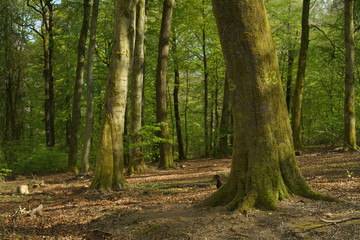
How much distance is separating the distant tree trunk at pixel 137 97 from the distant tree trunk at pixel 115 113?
3.74 metres

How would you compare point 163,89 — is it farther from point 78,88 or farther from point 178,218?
point 178,218

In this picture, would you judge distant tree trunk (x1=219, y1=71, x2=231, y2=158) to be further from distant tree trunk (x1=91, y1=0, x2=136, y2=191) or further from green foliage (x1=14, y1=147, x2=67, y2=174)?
distant tree trunk (x1=91, y1=0, x2=136, y2=191)

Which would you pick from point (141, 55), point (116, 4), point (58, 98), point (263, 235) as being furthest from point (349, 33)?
point (58, 98)

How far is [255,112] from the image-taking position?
4789mm

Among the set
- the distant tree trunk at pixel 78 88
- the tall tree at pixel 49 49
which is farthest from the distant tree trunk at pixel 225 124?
the tall tree at pixel 49 49

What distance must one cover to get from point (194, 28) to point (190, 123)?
12.4 meters

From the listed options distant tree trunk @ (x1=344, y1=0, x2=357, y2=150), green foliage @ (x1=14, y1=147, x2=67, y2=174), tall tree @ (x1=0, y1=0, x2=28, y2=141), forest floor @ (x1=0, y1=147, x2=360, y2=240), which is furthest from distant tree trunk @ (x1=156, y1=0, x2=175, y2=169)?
tall tree @ (x1=0, y1=0, x2=28, y2=141)

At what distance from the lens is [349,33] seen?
12664 millimetres

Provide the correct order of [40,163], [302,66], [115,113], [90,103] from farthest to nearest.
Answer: [40,163], [302,66], [90,103], [115,113]

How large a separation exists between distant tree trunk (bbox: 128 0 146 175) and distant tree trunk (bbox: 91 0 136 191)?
12.3 ft

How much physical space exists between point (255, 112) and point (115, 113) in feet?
14.3

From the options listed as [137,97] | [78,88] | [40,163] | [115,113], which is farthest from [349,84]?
[40,163]

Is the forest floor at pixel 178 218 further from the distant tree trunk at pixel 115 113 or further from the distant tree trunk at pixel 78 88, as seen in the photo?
the distant tree trunk at pixel 78 88

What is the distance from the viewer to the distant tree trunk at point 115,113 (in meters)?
7.95
